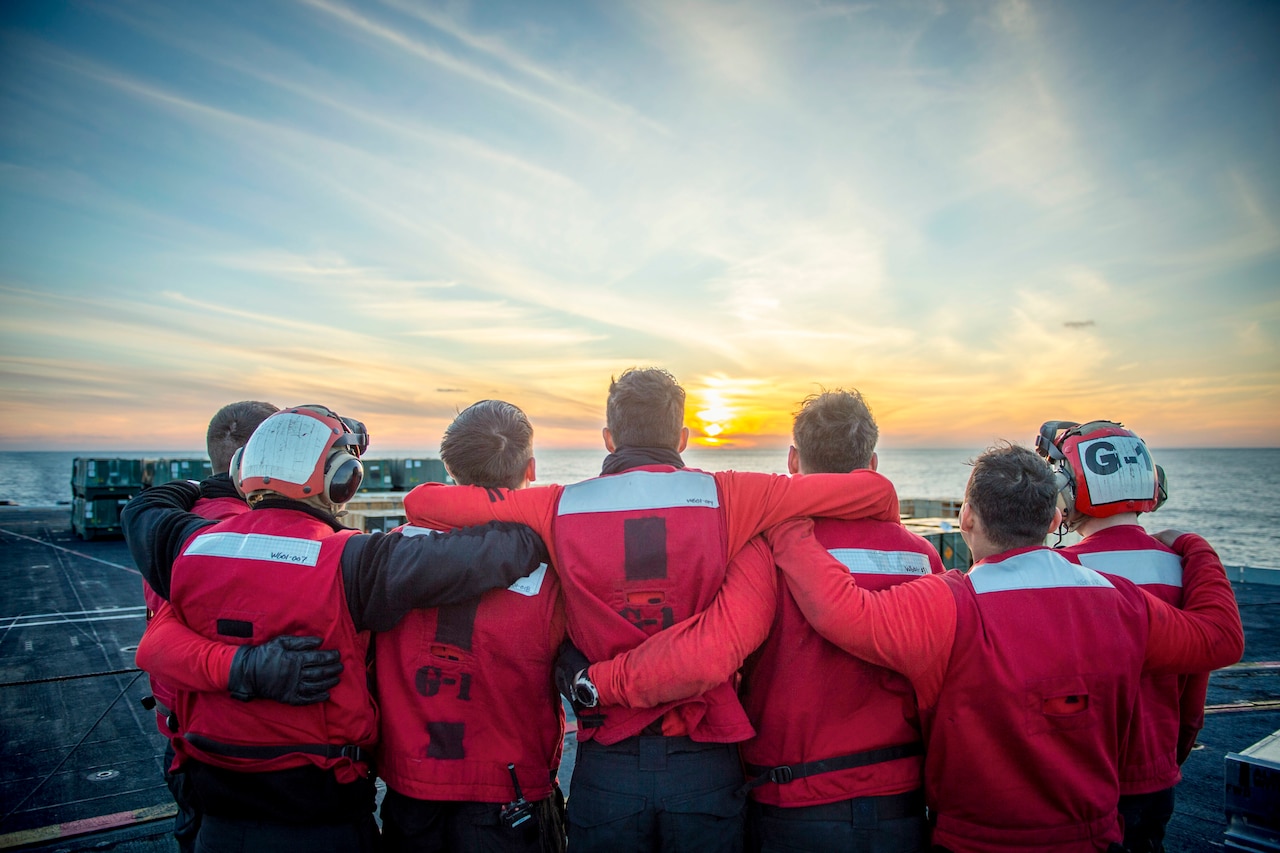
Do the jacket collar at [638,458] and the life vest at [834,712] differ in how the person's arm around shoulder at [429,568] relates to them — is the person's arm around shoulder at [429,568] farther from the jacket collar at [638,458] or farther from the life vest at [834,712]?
the life vest at [834,712]

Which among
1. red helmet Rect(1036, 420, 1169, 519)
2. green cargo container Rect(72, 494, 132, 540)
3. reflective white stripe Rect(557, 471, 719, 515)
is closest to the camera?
reflective white stripe Rect(557, 471, 719, 515)

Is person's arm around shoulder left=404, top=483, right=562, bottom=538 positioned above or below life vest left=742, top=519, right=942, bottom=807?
above

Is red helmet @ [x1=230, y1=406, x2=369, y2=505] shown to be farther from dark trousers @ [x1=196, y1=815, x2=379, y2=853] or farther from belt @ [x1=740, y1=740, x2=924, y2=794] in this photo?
belt @ [x1=740, y1=740, x2=924, y2=794]

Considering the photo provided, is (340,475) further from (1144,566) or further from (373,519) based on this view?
(373,519)

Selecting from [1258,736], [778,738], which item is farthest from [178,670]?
[1258,736]

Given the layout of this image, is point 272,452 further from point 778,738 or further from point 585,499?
point 778,738

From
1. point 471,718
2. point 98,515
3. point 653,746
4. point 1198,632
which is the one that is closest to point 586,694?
point 653,746

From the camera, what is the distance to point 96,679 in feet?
25.9

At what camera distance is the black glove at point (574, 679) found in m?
2.33

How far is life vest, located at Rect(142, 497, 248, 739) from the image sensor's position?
2916 mm

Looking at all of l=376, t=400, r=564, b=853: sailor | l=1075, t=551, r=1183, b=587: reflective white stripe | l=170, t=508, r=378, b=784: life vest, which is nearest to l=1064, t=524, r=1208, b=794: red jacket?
l=1075, t=551, r=1183, b=587: reflective white stripe

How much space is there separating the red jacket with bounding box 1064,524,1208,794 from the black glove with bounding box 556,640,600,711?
2127 millimetres

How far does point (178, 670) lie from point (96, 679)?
7742mm

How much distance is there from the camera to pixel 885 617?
223 cm
